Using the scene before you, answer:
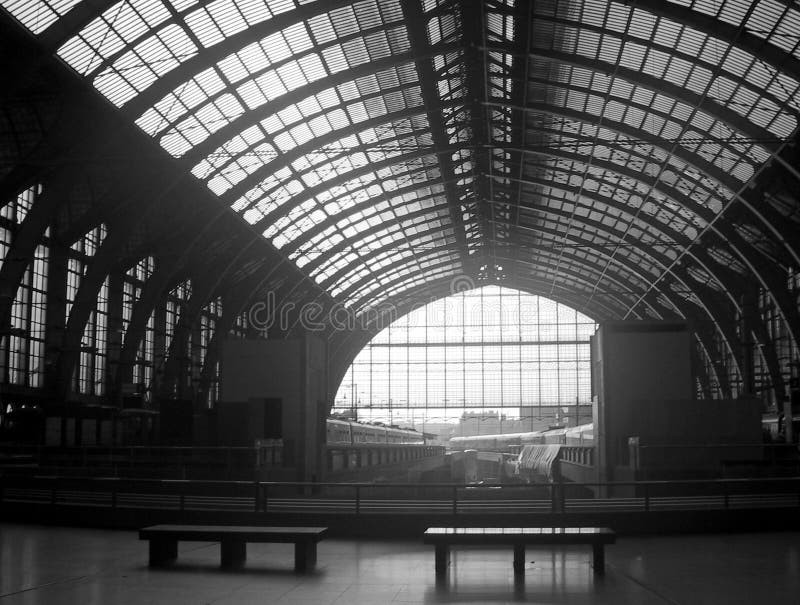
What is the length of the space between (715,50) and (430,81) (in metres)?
12.5

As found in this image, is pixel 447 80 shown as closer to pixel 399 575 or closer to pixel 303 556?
pixel 303 556

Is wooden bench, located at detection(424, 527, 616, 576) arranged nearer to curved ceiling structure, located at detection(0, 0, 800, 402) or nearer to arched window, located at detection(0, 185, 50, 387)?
curved ceiling structure, located at detection(0, 0, 800, 402)

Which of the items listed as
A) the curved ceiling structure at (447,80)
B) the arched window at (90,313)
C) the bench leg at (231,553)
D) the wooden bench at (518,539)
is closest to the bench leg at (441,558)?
the wooden bench at (518,539)

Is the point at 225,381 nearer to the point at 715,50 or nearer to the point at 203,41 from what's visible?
the point at 203,41

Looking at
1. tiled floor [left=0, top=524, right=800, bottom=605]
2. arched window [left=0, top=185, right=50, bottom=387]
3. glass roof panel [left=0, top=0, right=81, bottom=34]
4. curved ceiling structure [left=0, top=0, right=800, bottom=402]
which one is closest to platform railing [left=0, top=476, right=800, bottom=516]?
tiled floor [left=0, top=524, right=800, bottom=605]

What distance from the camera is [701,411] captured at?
25.0 m

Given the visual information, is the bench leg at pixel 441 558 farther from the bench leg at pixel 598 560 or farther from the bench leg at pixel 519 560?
the bench leg at pixel 598 560

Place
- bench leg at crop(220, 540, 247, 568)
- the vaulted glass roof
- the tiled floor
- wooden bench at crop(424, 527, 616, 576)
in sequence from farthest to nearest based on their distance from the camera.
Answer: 1. the vaulted glass roof
2. bench leg at crop(220, 540, 247, 568)
3. wooden bench at crop(424, 527, 616, 576)
4. the tiled floor

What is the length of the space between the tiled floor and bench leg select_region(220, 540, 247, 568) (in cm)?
21

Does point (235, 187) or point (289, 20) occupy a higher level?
point (289, 20)

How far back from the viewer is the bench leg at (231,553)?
1229cm

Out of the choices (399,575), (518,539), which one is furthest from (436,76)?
(399,575)

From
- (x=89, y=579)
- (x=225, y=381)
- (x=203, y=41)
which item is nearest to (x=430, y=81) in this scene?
(x=203, y=41)

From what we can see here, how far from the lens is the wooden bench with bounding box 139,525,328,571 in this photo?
11.9 metres
